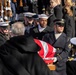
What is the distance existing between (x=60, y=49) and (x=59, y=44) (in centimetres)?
10

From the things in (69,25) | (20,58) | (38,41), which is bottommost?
(69,25)

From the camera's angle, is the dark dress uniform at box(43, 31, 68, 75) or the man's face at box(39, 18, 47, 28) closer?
the dark dress uniform at box(43, 31, 68, 75)

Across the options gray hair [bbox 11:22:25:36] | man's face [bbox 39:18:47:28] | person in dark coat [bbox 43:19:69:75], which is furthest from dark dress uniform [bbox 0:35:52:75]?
man's face [bbox 39:18:47:28]

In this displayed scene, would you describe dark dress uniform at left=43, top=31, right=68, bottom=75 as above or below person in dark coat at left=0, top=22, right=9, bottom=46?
below

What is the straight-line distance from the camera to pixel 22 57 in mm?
4328

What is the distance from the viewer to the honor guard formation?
14.1 ft

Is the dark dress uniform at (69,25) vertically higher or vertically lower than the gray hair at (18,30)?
lower

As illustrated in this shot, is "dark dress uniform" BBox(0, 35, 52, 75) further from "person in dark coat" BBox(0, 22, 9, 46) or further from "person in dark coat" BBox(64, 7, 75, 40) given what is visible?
"person in dark coat" BBox(64, 7, 75, 40)

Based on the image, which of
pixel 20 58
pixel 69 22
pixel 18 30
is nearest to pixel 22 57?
pixel 20 58

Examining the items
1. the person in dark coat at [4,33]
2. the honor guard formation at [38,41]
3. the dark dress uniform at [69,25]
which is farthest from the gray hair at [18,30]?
the dark dress uniform at [69,25]

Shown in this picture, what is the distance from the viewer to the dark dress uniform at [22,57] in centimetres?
428

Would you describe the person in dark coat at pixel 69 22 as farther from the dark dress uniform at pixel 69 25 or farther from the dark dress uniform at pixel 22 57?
the dark dress uniform at pixel 22 57

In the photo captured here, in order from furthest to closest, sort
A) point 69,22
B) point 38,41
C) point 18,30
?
1. point 69,22
2. point 38,41
3. point 18,30

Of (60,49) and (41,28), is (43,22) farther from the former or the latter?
(60,49)
